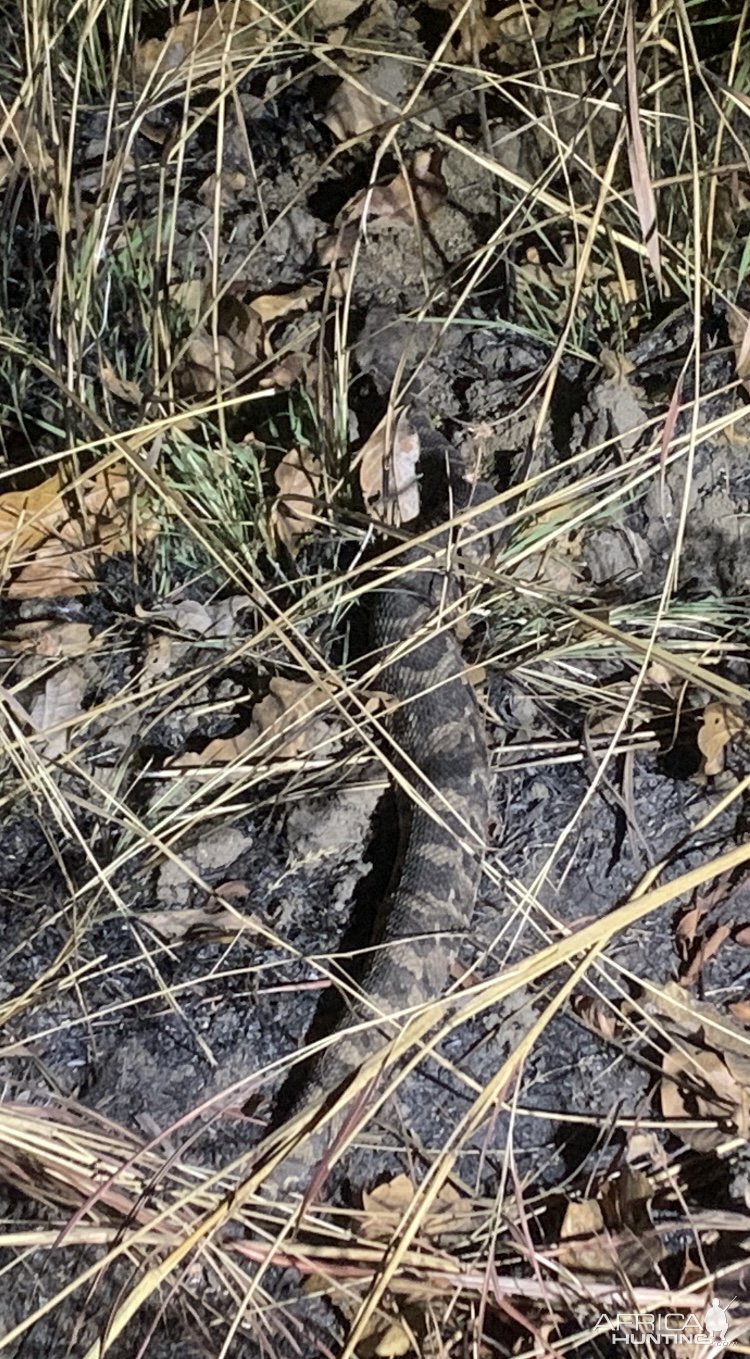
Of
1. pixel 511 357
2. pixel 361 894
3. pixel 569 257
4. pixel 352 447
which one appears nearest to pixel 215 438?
pixel 352 447

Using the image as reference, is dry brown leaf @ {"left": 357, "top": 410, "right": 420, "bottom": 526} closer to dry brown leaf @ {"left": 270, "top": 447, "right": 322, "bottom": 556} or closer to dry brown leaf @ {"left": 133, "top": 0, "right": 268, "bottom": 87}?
dry brown leaf @ {"left": 270, "top": 447, "right": 322, "bottom": 556}

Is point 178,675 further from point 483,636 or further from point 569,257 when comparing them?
point 569,257

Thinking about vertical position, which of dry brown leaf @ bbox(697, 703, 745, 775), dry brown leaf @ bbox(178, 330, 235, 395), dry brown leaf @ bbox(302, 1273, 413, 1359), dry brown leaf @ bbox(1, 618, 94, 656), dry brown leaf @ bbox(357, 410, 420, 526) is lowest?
dry brown leaf @ bbox(302, 1273, 413, 1359)

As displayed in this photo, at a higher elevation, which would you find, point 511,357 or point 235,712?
point 511,357

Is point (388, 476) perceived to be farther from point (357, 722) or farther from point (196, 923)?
point (196, 923)

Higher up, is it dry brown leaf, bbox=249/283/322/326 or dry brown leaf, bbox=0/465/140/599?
dry brown leaf, bbox=249/283/322/326

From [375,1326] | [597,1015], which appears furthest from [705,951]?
[375,1326]

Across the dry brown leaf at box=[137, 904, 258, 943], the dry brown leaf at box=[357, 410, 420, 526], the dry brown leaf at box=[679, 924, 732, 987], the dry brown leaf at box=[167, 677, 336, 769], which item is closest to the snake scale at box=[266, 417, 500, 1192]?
the dry brown leaf at box=[357, 410, 420, 526]
